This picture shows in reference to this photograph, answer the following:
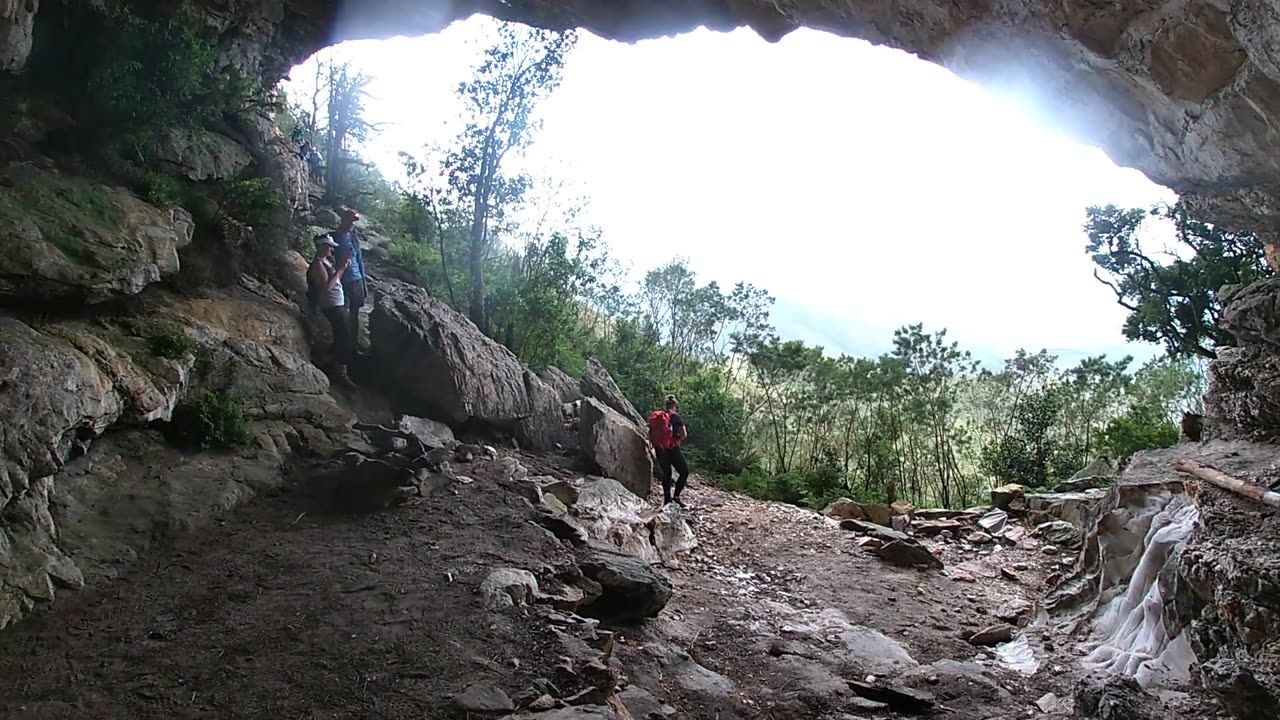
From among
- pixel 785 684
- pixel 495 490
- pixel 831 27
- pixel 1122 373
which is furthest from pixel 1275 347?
pixel 1122 373

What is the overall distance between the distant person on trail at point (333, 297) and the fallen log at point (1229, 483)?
29.9 feet

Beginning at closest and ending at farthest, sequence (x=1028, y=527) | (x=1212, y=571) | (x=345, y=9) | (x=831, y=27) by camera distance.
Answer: (x=1212, y=571)
(x=831, y=27)
(x=1028, y=527)
(x=345, y=9)

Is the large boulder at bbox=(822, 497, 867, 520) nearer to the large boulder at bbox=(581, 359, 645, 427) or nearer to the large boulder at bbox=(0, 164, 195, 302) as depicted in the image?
the large boulder at bbox=(581, 359, 645, 427)

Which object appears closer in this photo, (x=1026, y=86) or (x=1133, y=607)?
(x=1133, y=607)

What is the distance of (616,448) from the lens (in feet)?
32.8

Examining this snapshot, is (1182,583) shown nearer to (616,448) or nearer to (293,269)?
(616,448)

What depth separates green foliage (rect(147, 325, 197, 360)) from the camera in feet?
21.6

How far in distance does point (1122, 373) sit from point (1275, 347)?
1133cm

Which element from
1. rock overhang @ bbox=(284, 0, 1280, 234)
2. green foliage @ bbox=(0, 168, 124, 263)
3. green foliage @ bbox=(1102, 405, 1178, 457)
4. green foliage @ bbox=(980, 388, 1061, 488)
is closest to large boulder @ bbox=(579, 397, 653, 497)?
green foliage @ bbox=(0, 168, 124, 263)

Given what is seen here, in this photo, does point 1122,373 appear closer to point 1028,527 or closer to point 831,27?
point 1028,527

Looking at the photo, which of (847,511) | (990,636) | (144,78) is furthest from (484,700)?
(847,511)

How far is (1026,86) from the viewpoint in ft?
23.1

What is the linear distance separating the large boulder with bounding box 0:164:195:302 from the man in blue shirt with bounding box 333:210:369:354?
1.78 metres

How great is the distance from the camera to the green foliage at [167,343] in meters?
6.60
